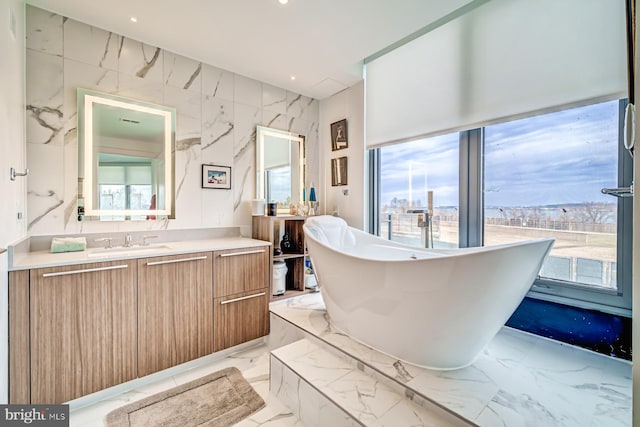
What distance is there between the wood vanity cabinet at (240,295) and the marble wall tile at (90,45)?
5.52ft

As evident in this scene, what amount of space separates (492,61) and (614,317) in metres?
1.81

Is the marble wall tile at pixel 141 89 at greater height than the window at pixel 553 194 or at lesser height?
greater

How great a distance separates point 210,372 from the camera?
1.94 meters

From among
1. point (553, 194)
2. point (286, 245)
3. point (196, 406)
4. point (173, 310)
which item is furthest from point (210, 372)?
point (553, 194)

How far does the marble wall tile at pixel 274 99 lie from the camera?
2.90 m

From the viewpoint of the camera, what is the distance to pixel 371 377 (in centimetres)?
145

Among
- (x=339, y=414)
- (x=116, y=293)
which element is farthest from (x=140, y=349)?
(x=339, y=414)

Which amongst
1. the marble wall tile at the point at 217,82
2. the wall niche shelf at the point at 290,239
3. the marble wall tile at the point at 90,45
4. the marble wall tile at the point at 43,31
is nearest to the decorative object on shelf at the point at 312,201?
the wall niche shelf at the point at 290,239

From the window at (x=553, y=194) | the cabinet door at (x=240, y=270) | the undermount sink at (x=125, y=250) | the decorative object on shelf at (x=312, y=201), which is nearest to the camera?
the window at (x=553, y=194)

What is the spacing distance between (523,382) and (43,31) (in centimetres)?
358

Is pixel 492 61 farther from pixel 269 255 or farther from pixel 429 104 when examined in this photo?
pixel 269 255

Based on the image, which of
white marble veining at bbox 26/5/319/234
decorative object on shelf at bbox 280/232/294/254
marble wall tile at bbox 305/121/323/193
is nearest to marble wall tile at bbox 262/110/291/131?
white marble veining at bbox 26/5/319/234

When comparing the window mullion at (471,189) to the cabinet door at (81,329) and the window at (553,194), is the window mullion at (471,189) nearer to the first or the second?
the window at (553,194)

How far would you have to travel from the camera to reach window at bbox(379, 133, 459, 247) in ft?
7.57
